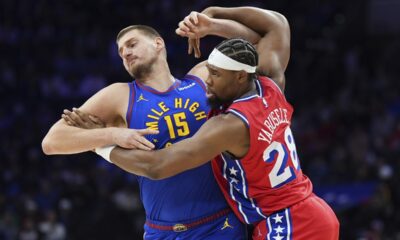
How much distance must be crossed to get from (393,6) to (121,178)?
851cm

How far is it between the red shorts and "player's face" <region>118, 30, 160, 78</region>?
1322 mm

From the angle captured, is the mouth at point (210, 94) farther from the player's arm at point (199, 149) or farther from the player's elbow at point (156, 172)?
the player's elbow at point (156, 172)

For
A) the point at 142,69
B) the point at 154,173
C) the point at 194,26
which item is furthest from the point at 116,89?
the point at 154,173

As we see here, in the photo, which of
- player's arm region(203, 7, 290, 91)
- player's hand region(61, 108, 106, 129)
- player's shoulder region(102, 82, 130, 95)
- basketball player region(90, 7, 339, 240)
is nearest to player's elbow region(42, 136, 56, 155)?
player's hand region(61, 108, 106, 129)

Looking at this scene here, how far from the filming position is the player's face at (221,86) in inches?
176

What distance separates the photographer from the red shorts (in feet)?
15.0

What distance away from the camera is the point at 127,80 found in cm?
1596

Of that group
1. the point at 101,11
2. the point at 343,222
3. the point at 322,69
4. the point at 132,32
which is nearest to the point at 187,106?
the point at 132,32

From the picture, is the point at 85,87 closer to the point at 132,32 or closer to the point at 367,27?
the point at 367,27

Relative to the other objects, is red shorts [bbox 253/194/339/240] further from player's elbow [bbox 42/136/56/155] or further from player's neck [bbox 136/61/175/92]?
player's elbow [bbox 42/136/56/155]

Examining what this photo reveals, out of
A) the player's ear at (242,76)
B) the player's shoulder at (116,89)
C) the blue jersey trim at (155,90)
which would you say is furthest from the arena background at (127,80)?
the player's ear at (242,76)

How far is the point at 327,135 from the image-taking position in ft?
47.9

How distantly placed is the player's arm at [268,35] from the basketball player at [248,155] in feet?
0.55

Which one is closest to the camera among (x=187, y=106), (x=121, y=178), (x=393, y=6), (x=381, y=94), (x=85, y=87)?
(x=187, y=106)
